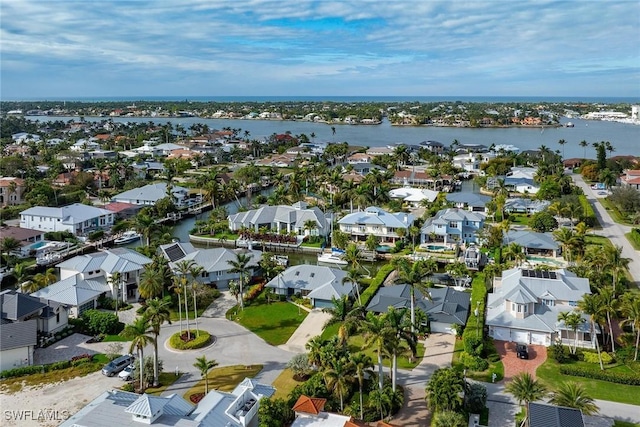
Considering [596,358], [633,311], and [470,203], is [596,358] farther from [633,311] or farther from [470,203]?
[470,203]

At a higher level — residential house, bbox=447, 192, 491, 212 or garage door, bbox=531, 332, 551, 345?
residential house, bbox=447, 192, 491, 212

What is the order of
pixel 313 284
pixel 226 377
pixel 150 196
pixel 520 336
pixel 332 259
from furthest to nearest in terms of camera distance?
pixel 150 196, pixel 332 259, pixel 313 284, pixel 520 336, pixel 226 377

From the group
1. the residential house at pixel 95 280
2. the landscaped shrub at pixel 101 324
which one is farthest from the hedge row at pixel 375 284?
the residential house at pixel 95 280

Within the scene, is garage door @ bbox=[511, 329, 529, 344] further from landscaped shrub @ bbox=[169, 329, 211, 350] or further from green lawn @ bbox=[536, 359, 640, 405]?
landscaped shrub @ bbox=[169, 329, 211, 350]

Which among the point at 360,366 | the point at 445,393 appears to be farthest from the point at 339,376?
the point at 445,393

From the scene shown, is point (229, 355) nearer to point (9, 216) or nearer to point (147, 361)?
point (147, 361)

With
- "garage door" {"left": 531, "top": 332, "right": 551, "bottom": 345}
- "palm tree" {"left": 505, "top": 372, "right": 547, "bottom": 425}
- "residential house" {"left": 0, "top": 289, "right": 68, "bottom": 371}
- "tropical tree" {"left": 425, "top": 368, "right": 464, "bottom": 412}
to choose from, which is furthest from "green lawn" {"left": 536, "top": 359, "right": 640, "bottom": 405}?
"residential house" {"left": 0, "top": 289, "right": 68, "bottom": 371}
